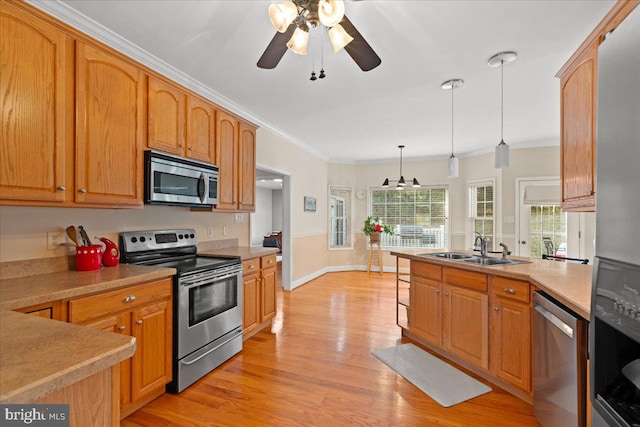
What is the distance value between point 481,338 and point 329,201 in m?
4.94

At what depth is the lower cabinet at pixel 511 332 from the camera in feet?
7.14

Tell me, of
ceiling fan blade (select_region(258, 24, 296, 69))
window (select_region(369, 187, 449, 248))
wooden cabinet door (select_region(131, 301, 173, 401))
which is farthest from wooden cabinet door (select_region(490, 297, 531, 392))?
window (select_region(369, 187, 449, 248))

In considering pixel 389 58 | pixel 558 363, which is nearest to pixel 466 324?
pixel 558 363

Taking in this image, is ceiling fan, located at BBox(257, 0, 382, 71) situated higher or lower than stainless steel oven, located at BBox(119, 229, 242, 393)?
higher

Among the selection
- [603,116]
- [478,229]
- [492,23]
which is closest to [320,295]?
[478,229]

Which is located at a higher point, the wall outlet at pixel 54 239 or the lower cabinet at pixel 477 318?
the wall outlet at pixel 54 239

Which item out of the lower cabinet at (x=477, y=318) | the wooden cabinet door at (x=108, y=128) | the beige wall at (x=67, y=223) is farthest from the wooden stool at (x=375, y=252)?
the wooden cabinet door at (x=108, y=128)

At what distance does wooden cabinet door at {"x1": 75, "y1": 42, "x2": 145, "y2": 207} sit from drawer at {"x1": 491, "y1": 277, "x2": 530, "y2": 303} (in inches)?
108

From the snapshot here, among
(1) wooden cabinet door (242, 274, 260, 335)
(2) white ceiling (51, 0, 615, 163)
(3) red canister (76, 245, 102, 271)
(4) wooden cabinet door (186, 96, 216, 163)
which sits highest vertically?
(2) white ceiling (51, 0, 615, 163)

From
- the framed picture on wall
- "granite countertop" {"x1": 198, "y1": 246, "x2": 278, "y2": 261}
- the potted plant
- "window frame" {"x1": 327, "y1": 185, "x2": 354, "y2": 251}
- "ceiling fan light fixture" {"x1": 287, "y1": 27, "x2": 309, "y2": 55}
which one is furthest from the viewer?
"window frame" {"x1": 327, "y1": 185, "x2": 354, "y2": 251}

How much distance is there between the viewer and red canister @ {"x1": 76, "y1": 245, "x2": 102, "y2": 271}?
2.13 meters

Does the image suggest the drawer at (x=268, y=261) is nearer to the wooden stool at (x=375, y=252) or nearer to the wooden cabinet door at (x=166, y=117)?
the wooden cabinet door at (x=166, y=117)

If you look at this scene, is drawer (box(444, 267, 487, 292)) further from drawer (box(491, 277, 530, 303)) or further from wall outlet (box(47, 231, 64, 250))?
wall outlet (box(47, 231, 64, 250))

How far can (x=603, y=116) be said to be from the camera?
856mm
